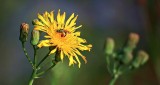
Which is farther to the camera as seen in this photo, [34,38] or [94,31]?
[94,31]

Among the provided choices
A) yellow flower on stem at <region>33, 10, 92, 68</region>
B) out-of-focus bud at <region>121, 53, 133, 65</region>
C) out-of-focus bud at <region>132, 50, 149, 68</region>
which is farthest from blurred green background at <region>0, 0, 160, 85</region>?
yellow flower on stem at <region>33, 10, 92, 68</region>

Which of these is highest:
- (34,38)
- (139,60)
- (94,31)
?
(34,38)

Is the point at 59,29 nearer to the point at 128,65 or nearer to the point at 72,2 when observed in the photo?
the point at 128,65

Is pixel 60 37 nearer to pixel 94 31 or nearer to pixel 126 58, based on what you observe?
pixel 126 58

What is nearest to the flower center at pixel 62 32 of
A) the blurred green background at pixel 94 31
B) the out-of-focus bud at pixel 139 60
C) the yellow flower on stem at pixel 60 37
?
the yellow flower on stem at pixel 60 37

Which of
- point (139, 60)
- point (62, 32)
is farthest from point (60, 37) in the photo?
point (139, 60)

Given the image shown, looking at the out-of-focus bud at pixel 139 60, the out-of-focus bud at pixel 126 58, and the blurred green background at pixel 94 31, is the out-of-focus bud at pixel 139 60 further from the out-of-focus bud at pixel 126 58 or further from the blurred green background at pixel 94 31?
→ the blurred green background at pixel 94 31

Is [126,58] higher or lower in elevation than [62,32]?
lower

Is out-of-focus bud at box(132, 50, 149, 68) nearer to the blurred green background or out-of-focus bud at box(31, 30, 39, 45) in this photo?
the blurred green background
